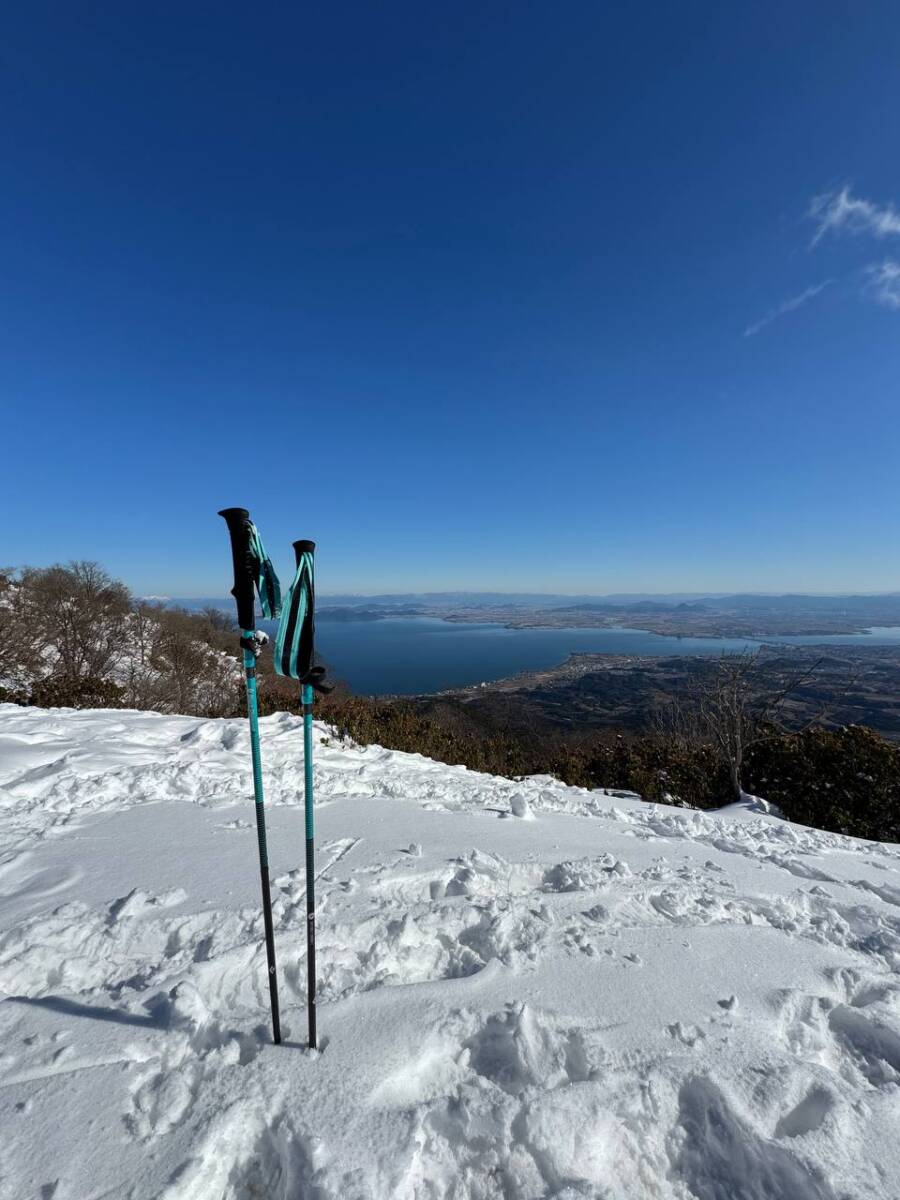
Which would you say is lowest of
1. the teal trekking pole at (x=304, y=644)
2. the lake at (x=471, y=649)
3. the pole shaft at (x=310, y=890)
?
the lake at (x=471, y=649)

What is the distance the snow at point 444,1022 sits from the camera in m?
1.73

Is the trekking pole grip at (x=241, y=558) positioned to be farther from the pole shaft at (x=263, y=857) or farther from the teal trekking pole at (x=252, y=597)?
the pole shaft at (x=263, y=857)

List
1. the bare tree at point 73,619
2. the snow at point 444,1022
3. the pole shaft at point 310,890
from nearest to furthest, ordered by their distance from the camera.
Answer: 1. the snow at point 444,1022
2. the pole shaft at point 310,890
3. the bare tree at point 73,619

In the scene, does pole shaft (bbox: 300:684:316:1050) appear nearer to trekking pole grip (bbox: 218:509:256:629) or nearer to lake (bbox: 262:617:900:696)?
trekking pole grip (bbox: 218:509:256:629)

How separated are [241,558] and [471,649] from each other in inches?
3338

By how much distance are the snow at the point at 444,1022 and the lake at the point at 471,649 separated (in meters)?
34.4

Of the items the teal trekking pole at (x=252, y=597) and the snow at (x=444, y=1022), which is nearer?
the snow at (x=444, y=1022)

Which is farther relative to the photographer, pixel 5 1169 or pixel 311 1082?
pixel 311 1082

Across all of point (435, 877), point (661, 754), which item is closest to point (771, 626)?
point (661, 754)

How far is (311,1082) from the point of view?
1.98 m

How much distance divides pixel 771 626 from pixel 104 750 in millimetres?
93804

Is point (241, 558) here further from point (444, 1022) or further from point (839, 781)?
point (839, 781)

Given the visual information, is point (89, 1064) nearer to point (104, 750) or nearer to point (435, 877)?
point (435, 877)

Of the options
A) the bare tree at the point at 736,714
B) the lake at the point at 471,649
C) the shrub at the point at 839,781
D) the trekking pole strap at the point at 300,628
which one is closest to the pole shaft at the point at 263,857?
the trekking pole strap at the point at 300,628
